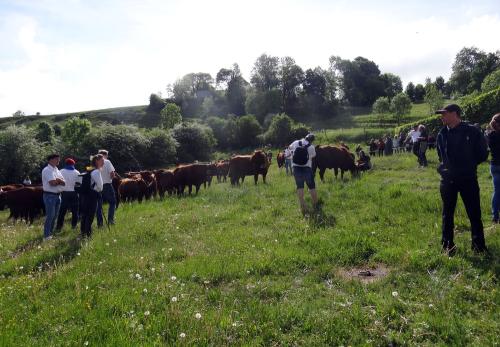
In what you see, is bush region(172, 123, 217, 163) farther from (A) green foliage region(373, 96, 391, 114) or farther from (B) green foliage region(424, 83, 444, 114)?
(B) green foliage region(424, 83, 444, 114)

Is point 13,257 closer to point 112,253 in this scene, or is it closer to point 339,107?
point 112,253

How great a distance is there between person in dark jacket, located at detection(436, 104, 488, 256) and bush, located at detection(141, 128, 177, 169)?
160ft

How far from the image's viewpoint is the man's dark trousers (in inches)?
251

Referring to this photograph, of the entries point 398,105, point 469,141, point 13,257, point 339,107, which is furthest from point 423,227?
point 339,107

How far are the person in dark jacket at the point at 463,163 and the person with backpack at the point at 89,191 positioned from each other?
7.62 m

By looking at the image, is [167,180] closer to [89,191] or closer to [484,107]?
[89,191]

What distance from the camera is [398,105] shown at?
68188 mm

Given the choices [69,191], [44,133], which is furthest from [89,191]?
[44,133]

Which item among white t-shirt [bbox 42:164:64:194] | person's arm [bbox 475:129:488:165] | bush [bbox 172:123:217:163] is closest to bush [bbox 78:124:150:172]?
bush [bbox 172:123:217:163]

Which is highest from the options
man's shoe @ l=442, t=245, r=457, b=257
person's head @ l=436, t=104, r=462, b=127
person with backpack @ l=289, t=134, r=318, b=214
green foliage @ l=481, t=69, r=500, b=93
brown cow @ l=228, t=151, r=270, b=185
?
green foliage @ l=481, t=69, r=500, b=93

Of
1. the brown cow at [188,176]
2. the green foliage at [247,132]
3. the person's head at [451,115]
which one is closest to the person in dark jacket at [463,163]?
the person's head at [451,115]

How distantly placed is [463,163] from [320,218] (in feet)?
12.9

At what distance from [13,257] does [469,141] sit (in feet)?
30.6

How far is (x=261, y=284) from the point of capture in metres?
5.90
